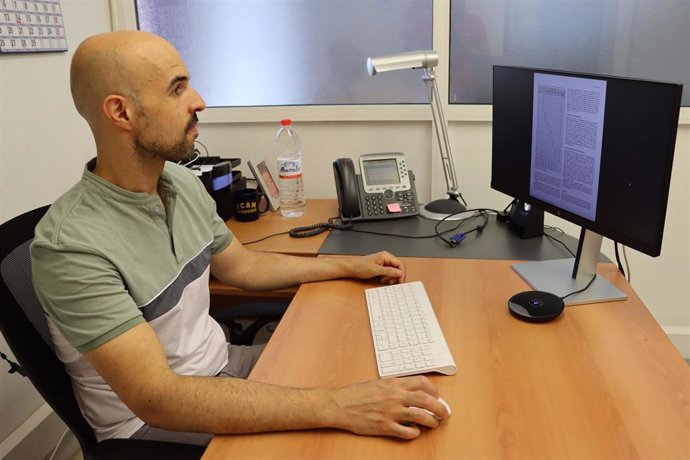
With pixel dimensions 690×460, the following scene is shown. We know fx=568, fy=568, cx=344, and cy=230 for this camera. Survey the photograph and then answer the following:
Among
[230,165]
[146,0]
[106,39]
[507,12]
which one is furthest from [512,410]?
[146,0]

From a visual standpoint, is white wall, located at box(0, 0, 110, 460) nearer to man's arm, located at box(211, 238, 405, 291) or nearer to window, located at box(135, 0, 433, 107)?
window, located at box(135, 0, 433, 107)

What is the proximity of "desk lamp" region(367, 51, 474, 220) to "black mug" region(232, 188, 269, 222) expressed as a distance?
0.62 metres

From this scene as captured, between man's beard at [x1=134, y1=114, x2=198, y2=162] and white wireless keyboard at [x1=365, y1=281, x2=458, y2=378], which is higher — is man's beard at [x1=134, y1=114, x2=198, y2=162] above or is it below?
above

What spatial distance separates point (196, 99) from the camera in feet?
4.18

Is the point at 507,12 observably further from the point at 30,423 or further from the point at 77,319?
the point at 30,423

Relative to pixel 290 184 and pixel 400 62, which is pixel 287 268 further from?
pixel 400 62

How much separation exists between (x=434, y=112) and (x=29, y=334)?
1.52m

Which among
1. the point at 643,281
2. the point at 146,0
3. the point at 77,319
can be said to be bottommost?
the point at 643,281

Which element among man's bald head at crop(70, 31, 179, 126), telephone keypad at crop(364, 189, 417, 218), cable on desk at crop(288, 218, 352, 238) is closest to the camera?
man's bald head at crop(70, 31, 179, 126)

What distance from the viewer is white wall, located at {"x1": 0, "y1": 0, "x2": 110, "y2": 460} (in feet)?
5.90

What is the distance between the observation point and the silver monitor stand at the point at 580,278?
4.50 ft

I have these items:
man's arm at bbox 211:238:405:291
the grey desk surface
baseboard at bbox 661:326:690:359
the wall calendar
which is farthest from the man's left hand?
baseboard at bbox 661:326:690:359

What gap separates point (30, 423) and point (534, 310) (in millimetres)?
1700

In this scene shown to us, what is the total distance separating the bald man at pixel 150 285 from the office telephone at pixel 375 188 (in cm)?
51
